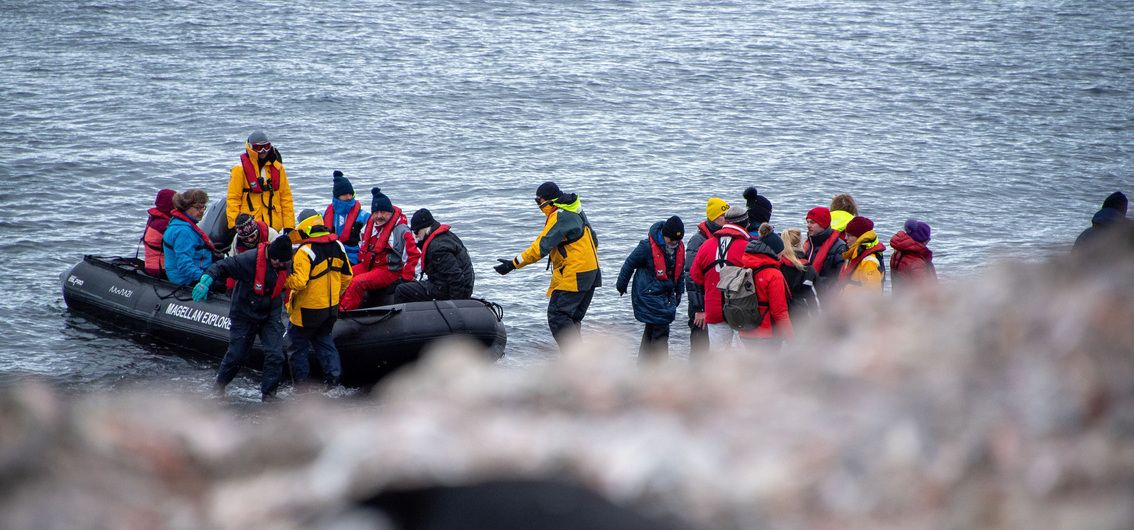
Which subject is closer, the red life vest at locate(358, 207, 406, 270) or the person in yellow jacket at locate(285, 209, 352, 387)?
the person in yellow jacket at locate(285, 209, 352, 387)

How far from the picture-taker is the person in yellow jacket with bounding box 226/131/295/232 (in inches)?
512

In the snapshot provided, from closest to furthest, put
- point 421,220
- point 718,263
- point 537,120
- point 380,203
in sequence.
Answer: point 718,263, point 421,220, point 380,203, point 537,120

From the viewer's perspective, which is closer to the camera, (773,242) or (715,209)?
(773,242)

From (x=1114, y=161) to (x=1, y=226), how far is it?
26332 mm

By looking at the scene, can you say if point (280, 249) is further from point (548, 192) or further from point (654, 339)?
point (654, 339)

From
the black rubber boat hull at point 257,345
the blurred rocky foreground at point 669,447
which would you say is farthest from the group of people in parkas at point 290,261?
the blurred rocky foreground at point 669,447

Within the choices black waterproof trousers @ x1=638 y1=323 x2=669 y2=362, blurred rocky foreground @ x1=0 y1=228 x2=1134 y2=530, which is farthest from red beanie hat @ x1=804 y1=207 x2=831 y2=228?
blurred rocky foreground @ x1=0 y1=228 x2=1134 y2=530

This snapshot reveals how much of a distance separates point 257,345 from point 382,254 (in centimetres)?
189

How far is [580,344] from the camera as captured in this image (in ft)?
9.76

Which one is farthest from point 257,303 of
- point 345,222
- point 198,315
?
point 345,222

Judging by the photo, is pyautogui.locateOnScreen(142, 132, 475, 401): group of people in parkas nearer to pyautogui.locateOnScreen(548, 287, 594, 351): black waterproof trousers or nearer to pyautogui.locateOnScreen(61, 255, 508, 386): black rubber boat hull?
pyautogui.locateOnScreen(61, 255, 508, 386): black rubber boat hull

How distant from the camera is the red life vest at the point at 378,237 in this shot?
12.5 m

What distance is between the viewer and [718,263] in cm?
1038

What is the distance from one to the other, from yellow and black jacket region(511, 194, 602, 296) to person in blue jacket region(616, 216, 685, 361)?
1.30 feet
